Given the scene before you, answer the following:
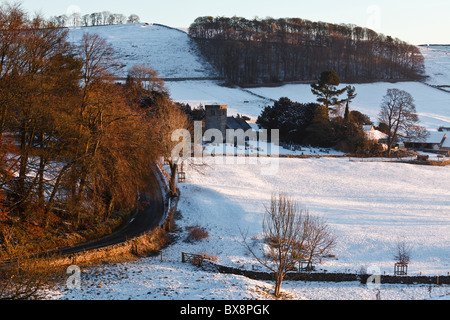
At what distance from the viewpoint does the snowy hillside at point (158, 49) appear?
9762 cm

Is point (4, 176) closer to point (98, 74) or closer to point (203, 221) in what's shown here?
point (98, 74)

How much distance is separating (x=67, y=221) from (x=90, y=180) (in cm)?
248

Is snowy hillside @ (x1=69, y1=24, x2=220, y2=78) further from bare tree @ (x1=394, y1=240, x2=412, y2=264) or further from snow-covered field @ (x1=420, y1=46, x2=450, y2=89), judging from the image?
bare tree @ (x1=394, y1=240, x2=412, y2=264)

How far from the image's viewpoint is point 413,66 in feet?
388

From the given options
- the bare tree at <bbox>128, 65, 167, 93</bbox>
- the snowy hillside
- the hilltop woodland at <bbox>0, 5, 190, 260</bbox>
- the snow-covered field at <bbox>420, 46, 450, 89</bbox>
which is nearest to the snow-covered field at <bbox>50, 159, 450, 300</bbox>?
the hilltop woodland at <bbox>0, 5, 190, 260</bbox>

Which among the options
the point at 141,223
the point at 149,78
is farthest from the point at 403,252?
the point at 149,78

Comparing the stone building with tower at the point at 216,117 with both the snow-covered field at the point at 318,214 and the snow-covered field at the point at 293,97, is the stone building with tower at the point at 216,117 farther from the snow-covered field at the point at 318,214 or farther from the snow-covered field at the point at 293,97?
the snow-covered field at the point at 293,97

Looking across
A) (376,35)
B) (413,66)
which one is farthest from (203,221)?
(376,35)

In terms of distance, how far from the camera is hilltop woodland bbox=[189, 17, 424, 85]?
10094 centimetres

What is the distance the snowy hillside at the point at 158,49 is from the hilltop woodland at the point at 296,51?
409cm

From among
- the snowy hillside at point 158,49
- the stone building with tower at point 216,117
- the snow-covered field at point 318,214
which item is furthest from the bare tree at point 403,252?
the snowy hillside at point 158,49

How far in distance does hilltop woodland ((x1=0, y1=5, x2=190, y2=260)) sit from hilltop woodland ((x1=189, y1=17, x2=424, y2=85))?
70.9m

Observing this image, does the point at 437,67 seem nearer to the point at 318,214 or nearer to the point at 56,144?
the point at 318,214

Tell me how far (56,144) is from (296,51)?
9456 centimetres
